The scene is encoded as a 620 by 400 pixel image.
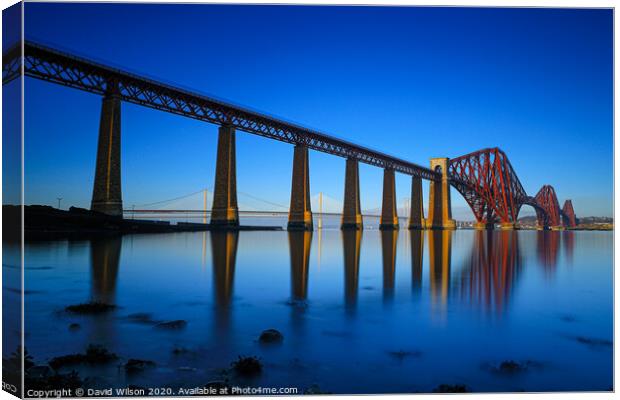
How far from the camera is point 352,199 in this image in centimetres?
5138

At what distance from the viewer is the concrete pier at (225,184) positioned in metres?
36.0

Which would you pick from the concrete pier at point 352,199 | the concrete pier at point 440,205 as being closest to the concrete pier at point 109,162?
the concrete pier at point 352,199

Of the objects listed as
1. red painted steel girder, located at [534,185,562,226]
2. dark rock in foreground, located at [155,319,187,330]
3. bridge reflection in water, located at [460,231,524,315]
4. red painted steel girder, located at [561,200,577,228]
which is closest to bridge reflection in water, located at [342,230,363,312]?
bridge reflection in water, located at [460,231,524,315]

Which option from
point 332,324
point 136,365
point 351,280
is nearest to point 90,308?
point 136,365

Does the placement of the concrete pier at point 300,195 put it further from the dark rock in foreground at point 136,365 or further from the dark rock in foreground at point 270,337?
the dark rock in foreground at point 136,365

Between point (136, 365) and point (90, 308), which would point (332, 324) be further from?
point (90, 308)

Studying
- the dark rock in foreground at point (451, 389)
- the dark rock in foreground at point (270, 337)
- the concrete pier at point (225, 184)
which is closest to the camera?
the dark rock in foreground at point (451, 389)

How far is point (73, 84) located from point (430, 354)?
22.9m

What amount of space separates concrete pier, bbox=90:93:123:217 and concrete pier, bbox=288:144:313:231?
1990cm

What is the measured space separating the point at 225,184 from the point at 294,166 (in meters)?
9.76

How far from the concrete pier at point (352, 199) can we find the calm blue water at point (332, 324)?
3793cm

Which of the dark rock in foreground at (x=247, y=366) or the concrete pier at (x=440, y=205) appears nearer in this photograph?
the dark rock in foreground at (x=247, y=366)

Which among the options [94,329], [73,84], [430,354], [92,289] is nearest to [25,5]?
[94,329]

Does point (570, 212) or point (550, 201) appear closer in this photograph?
point (570, 212)
